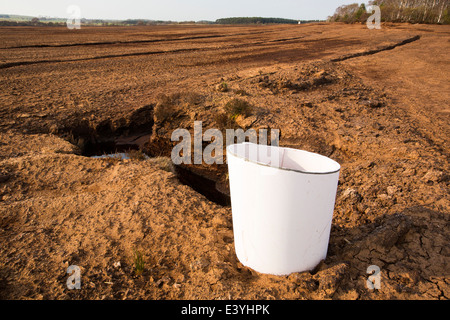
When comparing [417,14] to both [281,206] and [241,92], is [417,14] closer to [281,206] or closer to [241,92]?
[241,92]

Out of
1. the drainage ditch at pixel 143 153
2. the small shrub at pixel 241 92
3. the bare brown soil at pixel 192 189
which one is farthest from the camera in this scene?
the small shrub at pixel 241 92

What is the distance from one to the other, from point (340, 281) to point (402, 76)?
8646 mm

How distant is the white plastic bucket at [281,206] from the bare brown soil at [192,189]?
19 cm

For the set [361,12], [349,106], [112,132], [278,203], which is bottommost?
[112,132]

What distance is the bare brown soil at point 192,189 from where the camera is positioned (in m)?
2.23

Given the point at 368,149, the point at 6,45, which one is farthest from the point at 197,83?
the point at 6,45

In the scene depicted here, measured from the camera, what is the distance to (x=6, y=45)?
44.5 ft

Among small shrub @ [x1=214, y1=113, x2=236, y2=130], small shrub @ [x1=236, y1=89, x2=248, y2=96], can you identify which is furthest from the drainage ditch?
small shrub @ [x1=236, y1=89, x2=248, y2=96]

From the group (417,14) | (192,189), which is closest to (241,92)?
(192,189)

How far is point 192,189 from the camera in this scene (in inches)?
149

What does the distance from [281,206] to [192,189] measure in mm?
2059

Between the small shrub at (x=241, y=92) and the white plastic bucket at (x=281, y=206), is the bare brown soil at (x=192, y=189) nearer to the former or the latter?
the small shrub at (x=241, y=92)

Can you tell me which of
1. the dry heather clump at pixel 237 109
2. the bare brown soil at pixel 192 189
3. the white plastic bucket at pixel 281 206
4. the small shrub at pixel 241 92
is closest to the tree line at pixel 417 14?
the bare brown soil at pixel 192 189

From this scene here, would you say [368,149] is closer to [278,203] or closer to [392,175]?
[392,175]
